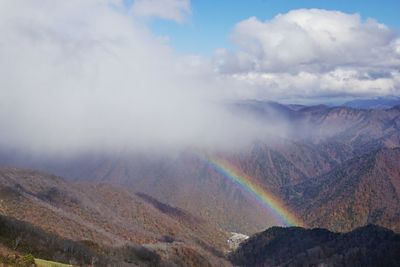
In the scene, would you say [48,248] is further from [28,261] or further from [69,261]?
[28,261]

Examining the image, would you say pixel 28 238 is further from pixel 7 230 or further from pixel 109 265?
pixel 109 265

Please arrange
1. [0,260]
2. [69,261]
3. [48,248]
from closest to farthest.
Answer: [0,260]
[69,261]
[48,248]

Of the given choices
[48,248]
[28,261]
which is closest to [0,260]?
[28,261]

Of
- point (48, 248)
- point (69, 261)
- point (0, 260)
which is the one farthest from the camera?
point (48, 248)

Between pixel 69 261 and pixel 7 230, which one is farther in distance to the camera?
pixel 7 230

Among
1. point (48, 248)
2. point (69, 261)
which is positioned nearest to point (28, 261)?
point (69, 261)

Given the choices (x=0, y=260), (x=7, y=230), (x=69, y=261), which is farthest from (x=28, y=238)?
(x=0, y=260)

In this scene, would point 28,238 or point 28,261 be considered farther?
point 28,238

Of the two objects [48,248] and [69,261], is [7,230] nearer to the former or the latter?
[48,248]
